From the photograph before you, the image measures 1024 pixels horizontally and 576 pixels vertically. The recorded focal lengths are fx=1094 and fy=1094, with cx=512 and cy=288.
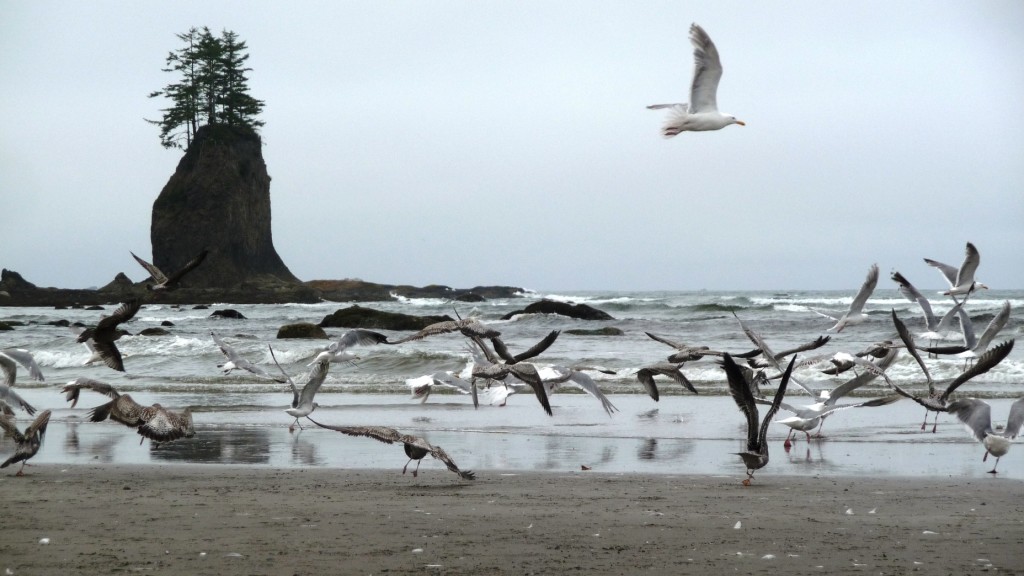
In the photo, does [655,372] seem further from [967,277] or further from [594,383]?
[967,277]

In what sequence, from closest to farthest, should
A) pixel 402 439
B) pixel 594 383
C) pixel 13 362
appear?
pixel 402 439
pixel 594 383
pixel 13 362

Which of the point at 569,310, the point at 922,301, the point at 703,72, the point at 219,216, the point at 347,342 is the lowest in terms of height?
the point at 347,342

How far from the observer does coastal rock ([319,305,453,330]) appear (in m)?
30.8

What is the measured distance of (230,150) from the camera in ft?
223

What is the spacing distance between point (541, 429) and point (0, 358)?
6721 mm

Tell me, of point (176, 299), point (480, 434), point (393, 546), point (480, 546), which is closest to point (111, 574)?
point (393, 546)

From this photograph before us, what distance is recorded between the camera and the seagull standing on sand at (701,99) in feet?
32.0

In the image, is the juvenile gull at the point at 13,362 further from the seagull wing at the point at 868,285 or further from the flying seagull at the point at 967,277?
the flying seagull at the point at 967,277

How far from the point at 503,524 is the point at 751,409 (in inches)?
82.1

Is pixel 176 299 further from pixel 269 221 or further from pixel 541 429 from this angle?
pixel 541 429

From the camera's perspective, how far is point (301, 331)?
27750mm

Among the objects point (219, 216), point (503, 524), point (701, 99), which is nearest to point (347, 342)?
point (701, 99)

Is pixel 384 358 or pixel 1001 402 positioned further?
pixel 384 358

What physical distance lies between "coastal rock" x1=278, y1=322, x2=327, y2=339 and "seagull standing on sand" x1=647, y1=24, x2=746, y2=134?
19.0 meters
